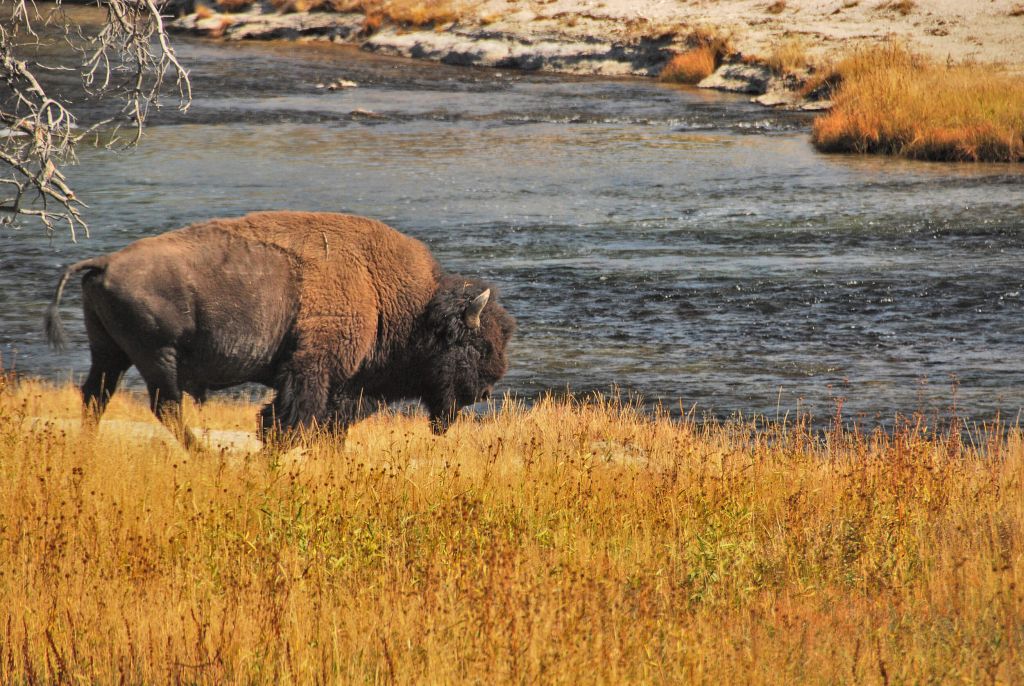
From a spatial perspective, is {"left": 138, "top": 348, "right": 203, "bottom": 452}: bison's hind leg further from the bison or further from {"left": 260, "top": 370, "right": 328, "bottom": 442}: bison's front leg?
{"left": 260, "top": 370, "right": 328, "bottom": 442}: bison's front leg

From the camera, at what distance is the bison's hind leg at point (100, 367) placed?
6918mm

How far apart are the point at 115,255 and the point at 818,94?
2431 centimetres

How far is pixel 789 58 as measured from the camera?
30.1 m

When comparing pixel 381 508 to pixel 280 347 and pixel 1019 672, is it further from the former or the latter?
pixel 1019 672

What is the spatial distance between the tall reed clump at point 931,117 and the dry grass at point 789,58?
4.58 metres

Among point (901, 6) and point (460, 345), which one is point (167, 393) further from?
point (901, 6)

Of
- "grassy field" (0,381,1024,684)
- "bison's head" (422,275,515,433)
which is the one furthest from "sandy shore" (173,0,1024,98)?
"grassy field" (0,381,1024,684)

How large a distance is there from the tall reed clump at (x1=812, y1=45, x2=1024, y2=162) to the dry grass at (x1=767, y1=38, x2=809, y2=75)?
4578 mm

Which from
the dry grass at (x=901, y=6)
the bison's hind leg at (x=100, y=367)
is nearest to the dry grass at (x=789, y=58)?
the dry grass at (x=901, y=6)

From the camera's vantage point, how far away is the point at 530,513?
574 cm

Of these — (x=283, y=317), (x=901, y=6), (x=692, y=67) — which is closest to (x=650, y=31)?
(x=692, y=67)

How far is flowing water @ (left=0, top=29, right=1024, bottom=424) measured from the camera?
455 inches

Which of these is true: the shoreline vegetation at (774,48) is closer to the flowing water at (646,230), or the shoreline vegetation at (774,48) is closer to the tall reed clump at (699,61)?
the tall reed clump at (699,61)

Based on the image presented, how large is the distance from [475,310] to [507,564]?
10.6ft
